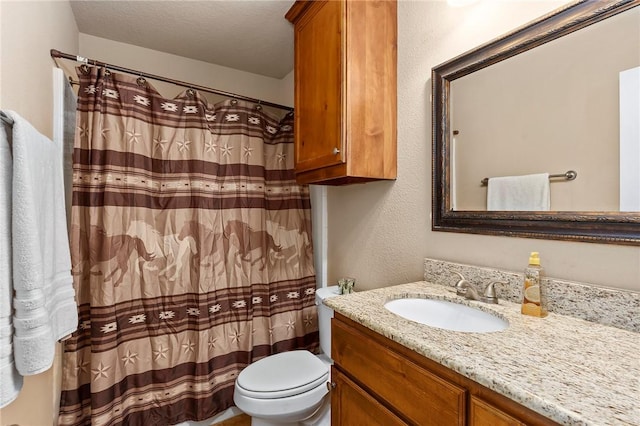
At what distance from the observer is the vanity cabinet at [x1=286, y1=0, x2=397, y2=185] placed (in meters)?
1.31

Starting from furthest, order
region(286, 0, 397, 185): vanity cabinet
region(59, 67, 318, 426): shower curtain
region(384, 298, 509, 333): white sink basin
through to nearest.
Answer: region(59, 67, 318, 426): shower curtain → region(286, 0, 397, 185): vanity cabinet → region(384, 298, 509, 333): white sink basin

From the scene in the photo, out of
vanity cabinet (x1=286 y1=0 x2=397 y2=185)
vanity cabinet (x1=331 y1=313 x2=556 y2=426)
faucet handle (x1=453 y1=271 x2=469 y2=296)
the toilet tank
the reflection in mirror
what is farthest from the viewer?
the toilet tank

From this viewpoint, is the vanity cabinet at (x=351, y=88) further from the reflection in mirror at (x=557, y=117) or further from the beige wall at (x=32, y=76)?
the beige wall at (x=32, y=76)

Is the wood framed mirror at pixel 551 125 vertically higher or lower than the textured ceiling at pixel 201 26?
lower

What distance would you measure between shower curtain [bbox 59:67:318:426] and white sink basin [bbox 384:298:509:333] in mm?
1121

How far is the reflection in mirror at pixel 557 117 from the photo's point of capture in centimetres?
81

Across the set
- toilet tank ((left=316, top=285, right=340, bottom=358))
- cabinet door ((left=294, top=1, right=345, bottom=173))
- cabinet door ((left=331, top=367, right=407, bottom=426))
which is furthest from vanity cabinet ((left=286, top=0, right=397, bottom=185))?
cabinet door ((left=331, top=367, right=407, bottom=426))

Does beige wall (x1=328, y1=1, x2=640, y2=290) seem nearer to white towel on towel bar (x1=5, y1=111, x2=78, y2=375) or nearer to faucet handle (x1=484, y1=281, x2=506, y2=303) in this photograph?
faucet handle (x1=484, y1=281, x2=506, y2=303)

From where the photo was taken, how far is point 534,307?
868 millimetres

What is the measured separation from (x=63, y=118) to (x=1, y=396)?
1.34 m

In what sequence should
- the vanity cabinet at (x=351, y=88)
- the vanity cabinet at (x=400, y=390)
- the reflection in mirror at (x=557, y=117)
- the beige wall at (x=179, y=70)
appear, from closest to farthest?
the vanity cabinet at (x=400, y=390)
the reflection in mirror at (x=557, y=117)
the vanity cabinet at (x=351, y=88)
the beige wall at (x=179, y=70)

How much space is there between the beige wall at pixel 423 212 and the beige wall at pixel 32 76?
1.48m

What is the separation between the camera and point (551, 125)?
0.94m

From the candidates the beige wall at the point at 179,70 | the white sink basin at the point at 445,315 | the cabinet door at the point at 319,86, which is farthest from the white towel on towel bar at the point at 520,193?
the beige wall at the point at 179,70
